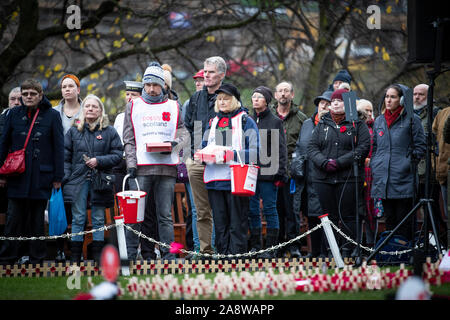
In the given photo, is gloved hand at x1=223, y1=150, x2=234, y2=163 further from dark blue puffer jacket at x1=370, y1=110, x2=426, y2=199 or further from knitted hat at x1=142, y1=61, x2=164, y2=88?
dark blue puffer jacket at x1=370, y1=110, x2=426, y2=199

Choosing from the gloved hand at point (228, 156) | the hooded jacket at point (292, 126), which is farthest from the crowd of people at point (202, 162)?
the hooded jacket at point (292, 126)

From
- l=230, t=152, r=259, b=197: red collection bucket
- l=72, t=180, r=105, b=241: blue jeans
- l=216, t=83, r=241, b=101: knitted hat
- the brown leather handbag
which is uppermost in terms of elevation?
l=216, t=83, r=241, b=101: knitted hat

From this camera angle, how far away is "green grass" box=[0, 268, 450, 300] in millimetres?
6121

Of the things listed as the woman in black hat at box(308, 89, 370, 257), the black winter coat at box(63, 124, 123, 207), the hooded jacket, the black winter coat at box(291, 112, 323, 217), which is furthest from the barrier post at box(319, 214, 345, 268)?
the black winter coat at box(63, 124, 123, 207)

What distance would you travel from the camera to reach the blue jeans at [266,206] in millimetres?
9336

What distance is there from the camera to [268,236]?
9430 mm

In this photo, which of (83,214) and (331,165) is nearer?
(331,165)

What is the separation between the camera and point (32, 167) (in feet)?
28.6

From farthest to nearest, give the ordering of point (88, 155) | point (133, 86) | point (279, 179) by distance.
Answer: point (133, 86), point (279, 179), point (88, 155)

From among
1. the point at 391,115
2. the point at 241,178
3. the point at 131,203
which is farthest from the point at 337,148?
the point at 131,203

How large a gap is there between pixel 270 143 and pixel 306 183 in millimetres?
831

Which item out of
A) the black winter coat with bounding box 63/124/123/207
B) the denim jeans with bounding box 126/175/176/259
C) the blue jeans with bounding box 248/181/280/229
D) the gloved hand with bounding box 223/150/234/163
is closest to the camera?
the gloved hand with bounding box 223/150/234/163

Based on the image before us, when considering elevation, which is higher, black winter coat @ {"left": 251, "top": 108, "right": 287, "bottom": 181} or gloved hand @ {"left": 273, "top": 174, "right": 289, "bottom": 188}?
black winter coat @ {"left": 251, "top": 108, "right": 287, "bottom": 181}

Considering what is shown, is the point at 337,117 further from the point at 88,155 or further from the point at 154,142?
the point at 88,155
